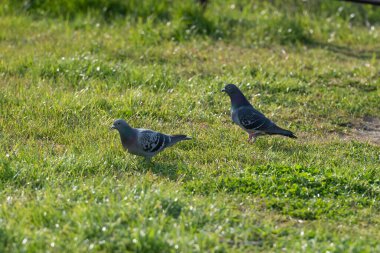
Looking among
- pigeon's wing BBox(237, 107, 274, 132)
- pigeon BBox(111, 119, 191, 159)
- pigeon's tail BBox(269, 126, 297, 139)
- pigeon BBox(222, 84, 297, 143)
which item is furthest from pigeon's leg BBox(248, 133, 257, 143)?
pigeon BBox(111, 119, 191, 159)

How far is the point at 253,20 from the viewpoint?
1216 cm

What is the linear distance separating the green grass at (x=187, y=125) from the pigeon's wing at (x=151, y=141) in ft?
0.48

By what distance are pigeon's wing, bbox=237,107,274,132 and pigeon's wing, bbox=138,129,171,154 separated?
43.0 inches

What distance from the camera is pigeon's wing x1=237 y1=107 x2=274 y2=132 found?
7.46 meters

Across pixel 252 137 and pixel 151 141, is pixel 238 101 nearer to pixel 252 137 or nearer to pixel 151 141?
pixel 252 137

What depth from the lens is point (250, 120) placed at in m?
7.52

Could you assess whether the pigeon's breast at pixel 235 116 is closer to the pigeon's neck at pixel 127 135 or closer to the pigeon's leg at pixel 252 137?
the pigeon's leg at pixel 252 137

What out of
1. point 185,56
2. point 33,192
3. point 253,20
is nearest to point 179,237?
point 33,192

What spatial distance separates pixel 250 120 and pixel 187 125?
0.73 metres

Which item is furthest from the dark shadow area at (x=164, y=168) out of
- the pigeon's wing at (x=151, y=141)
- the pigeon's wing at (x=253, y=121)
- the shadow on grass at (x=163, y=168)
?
the pigeon's wing at (x=253, y=121)

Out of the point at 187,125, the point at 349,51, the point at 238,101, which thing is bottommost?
the point at 187,125

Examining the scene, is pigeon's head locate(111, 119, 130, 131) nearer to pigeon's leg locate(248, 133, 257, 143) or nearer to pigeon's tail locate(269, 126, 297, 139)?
pigeon's leg locate(248, 133, 257, 143)

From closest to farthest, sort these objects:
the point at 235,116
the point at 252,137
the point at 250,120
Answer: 1. the point at 250,120
2. the point at 252,137
3. the point at 235,116

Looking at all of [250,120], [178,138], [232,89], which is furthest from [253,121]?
[178,138]
